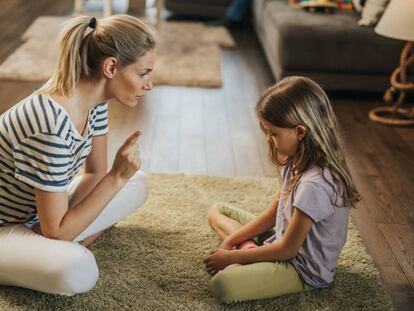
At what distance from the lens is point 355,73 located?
3529mm

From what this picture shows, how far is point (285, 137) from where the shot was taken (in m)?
1.61

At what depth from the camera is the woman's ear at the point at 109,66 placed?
1506mm

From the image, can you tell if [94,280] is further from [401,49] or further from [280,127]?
[401,49]

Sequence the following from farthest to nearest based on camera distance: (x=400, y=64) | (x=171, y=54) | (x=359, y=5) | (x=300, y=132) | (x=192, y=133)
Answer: (x=171, y=54), (x=359, y=5), (x=400, y=64), (x=192, y=133), (x=300, y=132)

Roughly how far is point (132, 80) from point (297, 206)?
55cm

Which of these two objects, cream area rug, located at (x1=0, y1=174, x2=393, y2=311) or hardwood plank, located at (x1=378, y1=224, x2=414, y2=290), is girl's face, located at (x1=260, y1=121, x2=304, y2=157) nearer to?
cream area rug, located at (x1=0, y1=174, x2=393, y2=311)

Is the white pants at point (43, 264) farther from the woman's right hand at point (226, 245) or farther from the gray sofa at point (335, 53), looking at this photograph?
the gray sofa at point (335, 53)

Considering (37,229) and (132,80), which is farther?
(37,229)

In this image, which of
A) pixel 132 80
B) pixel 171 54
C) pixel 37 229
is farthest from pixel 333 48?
pixel 37 229

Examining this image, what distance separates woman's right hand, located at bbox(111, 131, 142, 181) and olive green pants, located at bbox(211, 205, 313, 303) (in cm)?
40

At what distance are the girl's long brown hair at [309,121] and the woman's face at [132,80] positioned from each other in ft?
1.06

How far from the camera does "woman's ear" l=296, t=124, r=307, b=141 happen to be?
62.1 inches

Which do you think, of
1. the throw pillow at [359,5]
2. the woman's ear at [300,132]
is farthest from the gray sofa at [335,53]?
the woman's ear at [300,132]

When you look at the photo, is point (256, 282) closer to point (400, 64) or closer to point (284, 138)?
point (284, 138)
